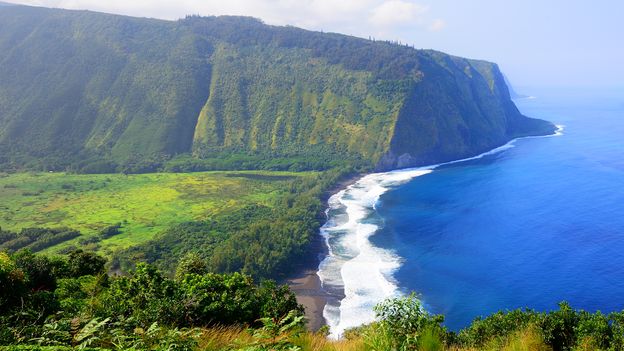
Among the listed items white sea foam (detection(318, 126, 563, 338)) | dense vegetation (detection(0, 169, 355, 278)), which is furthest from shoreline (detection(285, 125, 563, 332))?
dense vegetation (detection(0, 169, 355, 278))

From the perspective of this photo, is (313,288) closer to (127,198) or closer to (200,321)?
(200,321)

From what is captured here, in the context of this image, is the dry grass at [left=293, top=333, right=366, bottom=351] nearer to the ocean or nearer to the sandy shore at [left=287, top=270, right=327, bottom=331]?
the sandy shore at [left=287, top=270, right=327, bottom=331]

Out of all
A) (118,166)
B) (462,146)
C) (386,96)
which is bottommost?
(118,166)

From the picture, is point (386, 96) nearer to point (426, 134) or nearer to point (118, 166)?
point (426, 134)

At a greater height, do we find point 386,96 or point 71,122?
point 386,96

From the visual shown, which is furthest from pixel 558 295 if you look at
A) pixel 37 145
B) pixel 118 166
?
pixel 37 145

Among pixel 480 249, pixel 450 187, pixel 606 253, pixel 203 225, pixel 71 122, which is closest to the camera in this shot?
pixel 606 253
